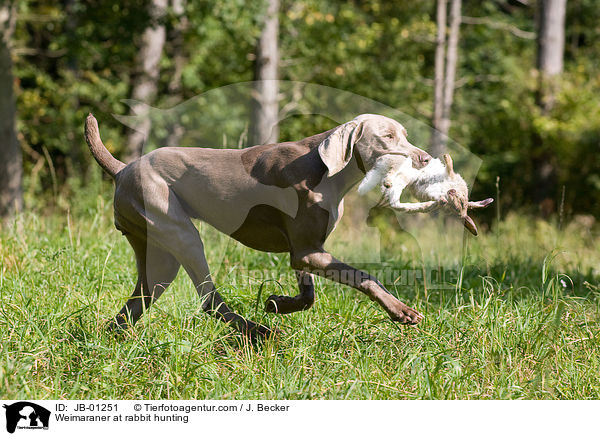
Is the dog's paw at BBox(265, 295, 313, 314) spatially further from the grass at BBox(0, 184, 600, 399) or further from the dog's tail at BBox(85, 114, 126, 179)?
the dog's tail at BBox(85, 114, 126, 179)

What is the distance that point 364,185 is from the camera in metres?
3.41

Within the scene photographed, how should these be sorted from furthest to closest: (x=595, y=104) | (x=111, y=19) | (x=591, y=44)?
(x=591, y=44), (x=595, y=104), (x=111, y=19)

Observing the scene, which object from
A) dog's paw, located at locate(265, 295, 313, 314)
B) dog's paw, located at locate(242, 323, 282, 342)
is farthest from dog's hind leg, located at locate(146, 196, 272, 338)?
dog's paw, located at locate(265, 295, 313, 314)

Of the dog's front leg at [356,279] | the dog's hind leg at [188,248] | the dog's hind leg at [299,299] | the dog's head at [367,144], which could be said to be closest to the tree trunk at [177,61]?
the dog's hind leg at [188,248]

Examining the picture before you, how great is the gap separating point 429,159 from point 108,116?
13.0 m

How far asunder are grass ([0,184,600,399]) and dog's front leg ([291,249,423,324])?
0.34 metres

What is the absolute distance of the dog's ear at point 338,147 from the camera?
3395mm

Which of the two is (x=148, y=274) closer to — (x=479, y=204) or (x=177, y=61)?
(x=479, y=204)

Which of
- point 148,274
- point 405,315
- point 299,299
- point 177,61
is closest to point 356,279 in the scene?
point 405,315

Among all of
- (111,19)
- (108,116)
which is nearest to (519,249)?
(111,19)

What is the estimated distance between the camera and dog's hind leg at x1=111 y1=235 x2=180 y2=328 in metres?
3.95

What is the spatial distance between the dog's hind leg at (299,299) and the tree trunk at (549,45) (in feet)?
35.5

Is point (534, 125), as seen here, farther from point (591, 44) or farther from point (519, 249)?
point (591, 44)
